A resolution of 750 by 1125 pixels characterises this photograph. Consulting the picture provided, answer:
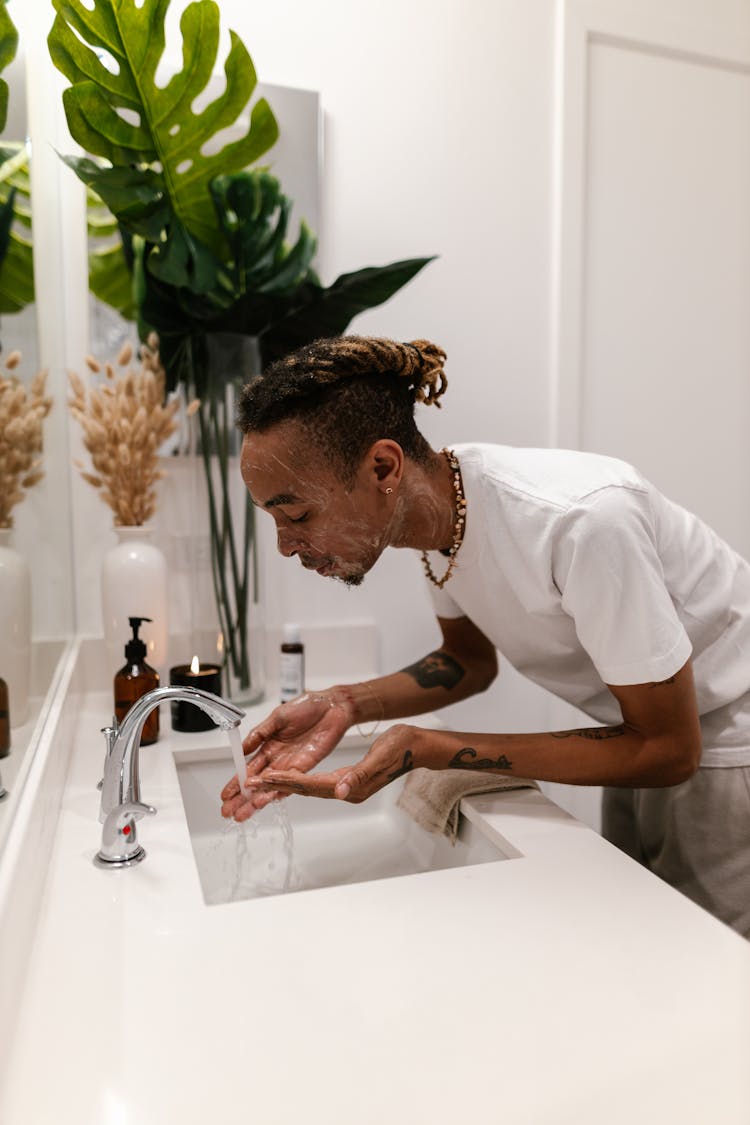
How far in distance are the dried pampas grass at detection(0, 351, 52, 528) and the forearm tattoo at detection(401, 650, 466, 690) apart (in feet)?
1.98

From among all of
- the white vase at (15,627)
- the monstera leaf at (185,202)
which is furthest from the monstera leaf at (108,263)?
the white vase at (15,627)

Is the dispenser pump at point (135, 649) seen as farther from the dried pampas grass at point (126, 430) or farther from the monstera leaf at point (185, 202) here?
the monstera leaf at point (185, 202)

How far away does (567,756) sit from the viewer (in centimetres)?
94

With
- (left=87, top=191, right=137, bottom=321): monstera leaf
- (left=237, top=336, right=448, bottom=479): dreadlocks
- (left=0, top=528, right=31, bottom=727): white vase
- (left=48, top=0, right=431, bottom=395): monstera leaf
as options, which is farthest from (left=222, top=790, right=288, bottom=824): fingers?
(left=87, top=191, right=137, bottom=321): monstera leaf

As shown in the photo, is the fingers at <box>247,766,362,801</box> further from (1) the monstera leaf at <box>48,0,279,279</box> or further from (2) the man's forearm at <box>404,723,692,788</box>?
(1) the monstera leaf at <box>48,0,279,279</box>

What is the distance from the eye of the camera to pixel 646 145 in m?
1.74

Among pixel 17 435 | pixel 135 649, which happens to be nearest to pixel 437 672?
pixel 135 649

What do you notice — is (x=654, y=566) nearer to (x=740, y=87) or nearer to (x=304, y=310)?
(x=304, y=310)

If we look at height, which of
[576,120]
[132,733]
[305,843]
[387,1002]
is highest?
[576,120]

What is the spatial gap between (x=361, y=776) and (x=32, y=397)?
664 mm

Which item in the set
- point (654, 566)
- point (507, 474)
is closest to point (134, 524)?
point (507, 474)

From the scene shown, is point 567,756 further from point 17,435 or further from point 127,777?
point 17,435

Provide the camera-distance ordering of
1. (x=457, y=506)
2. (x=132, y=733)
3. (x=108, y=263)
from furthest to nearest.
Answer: (x=108, y=263)
(x=457, y=506)
(x=132, y=733)

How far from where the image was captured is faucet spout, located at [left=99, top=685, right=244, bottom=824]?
2.63ft
